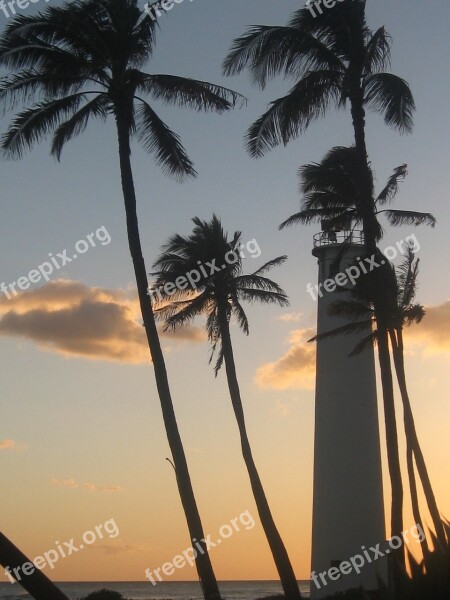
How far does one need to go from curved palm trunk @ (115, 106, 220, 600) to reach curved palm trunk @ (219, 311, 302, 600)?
1210cm

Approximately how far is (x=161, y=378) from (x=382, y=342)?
24.3 ft

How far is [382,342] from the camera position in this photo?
25375 mm

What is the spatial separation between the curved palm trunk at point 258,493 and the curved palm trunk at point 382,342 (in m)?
8.16

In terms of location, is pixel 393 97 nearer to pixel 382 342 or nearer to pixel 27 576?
pixel 382 342

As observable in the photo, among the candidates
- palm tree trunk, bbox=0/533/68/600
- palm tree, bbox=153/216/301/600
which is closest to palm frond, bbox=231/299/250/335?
palm tree, bbox=153/216/301/600

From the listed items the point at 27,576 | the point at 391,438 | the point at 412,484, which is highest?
the point at 27,576

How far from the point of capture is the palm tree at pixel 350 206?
2483 cm

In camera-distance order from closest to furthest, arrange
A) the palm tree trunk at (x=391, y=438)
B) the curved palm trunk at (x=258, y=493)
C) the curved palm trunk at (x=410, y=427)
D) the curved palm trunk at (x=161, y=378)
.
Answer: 1. the curved palm trunk at (x=161, y=378)
2. the palm tree trunk at (x=391, y=438)
3. the curved palm trunk at (x=410, y=427)
4. the curved palm trunk at (x=258, y=493)

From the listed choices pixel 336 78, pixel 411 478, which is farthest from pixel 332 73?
pixel 411 478

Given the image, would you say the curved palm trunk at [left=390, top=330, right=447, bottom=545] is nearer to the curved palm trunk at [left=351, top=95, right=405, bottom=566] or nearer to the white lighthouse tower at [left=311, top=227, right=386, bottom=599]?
the curved palm trunk at [left=351, top=95, right=405, bottom=566]

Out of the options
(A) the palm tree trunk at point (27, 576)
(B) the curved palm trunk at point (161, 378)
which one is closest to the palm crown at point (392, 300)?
(B) the curved palm trunk at point (161, 378)

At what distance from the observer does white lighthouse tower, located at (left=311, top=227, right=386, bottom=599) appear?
31984 millimetres

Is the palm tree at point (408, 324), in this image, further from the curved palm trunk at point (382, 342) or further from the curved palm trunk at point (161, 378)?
the curved palm trunk at point (161, 378)

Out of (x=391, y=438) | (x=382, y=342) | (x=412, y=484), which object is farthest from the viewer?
(x=412, y=484)
